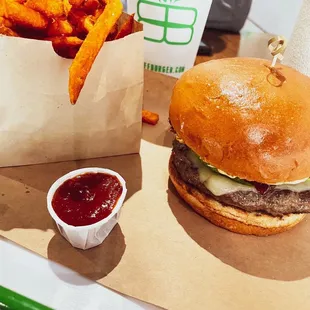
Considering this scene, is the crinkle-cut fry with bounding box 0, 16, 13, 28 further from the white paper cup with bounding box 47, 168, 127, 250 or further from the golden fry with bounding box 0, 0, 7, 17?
the white paper cup with bounding box 47, 168, 127, 250

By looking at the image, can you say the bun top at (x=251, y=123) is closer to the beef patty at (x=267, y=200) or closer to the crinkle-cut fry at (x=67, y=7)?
the beef patty at (x=267, y=200)

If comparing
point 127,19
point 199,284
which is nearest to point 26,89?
point 127,19

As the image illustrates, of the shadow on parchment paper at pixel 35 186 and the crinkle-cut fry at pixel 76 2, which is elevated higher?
the crinkle-cut fry at pixel 76 2

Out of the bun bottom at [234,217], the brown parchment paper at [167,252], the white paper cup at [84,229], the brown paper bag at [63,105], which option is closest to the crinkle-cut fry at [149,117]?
the brown paper bag at [63,105]

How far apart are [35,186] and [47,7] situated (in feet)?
1.87

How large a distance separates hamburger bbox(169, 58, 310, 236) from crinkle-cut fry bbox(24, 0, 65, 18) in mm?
438

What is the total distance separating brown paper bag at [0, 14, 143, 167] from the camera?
1.31m

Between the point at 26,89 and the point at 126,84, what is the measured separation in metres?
0.32

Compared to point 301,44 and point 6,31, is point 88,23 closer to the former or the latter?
point 6,31

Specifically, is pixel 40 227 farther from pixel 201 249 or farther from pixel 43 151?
pixel 201 249

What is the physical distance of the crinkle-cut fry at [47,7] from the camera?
1.27 meters

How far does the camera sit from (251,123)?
1.25m

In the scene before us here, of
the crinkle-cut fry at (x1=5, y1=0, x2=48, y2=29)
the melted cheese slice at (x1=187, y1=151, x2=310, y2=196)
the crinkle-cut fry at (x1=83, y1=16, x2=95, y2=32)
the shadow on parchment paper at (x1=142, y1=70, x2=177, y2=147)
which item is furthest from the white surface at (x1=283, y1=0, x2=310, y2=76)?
the crinkle-cut fry at (x1=5, y1=0, x2=48, y2=29)

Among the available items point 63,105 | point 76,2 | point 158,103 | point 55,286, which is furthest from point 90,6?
point 55,286
